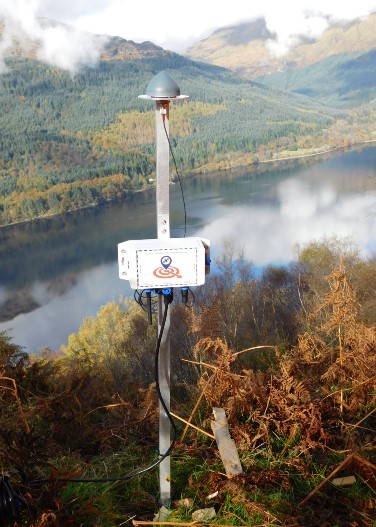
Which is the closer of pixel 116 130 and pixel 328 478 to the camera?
pixel 328 478

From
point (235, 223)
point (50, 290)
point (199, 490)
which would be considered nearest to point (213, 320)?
point (199, 490)

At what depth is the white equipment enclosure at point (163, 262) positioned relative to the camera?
1601mm

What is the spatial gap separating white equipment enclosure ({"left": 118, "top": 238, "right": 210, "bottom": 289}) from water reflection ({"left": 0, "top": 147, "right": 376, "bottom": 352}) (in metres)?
19.4

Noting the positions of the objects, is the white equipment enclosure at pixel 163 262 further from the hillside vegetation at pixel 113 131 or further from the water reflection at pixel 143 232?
the hillside vegetation at pixel 113 131

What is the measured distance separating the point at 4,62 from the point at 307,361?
338 ft

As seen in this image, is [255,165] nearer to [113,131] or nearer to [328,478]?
[113,131]

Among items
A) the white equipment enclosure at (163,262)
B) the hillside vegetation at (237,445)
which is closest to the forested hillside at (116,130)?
the hillside vegetation at (237,445)

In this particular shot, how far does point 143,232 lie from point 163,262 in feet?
95.9

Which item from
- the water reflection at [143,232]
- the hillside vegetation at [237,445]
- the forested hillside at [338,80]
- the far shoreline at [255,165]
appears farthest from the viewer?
the forested hillside at [338,80]

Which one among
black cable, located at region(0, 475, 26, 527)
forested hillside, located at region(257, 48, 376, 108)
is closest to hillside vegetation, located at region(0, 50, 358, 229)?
forested hillside, located at region(257, 48, 376, 108)

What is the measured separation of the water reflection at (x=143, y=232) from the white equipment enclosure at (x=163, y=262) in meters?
19.4

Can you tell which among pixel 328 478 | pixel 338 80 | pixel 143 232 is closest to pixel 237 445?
pixel 328 478

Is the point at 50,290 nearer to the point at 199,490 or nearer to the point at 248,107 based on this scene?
the point at 199,490

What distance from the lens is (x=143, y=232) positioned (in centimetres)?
3069
